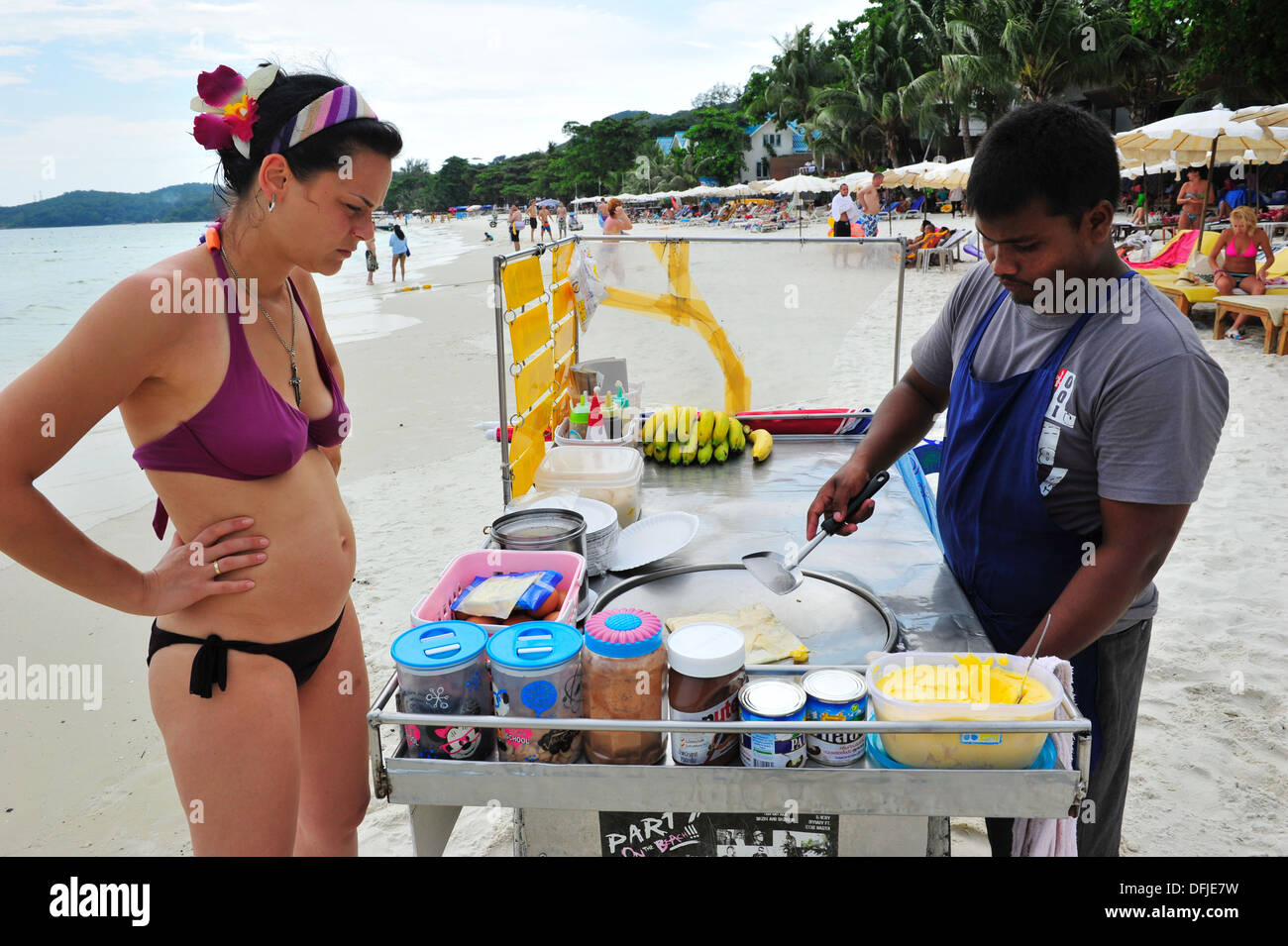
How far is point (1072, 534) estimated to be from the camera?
2.00m

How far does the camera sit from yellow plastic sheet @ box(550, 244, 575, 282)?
4.31m

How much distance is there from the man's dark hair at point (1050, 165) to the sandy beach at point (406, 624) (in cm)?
236

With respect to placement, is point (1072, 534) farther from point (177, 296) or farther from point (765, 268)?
point (765, 268)

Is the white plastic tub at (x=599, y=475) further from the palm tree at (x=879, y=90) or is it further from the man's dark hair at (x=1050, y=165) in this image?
the palm tree at (x=879, y=90)

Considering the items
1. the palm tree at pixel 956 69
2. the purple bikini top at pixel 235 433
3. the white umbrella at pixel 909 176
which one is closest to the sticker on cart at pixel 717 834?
the purple bikini top at pixel 235 433

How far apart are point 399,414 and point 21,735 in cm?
602

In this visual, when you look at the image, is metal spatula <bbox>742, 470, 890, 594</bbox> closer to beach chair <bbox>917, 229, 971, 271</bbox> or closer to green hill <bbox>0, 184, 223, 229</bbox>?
beach chair <bbox>917, 229, 971, 271</bbox>

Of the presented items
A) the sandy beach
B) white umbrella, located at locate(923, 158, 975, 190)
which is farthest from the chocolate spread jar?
white umbrella, located at locate(923, 158, 975, 190)

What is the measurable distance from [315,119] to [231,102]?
0.62 ft

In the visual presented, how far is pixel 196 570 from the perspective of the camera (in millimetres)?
1642

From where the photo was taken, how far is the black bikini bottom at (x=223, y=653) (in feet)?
5.36

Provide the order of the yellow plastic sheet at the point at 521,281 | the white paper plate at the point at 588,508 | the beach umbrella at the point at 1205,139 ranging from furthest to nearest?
the beach umbrella at the point at 1205,139
the yellow plastic sheet at the point at 521,281
the white paper plate at the point at 588,508

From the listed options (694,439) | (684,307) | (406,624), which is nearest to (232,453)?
(694,439)

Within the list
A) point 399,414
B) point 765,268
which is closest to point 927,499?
point 399,414
